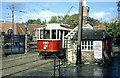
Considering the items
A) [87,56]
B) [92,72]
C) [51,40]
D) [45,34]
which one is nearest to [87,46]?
[87,56]

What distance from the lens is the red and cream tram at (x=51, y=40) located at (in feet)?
77.5

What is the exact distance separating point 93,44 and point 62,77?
7140 millimetres

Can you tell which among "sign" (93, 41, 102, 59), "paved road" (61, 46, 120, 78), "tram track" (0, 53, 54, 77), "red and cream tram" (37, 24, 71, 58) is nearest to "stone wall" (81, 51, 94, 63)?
"sign" (93, 41, 102, 59)

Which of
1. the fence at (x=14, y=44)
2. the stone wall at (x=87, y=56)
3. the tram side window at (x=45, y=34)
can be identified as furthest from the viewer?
the fence at (x=14, y=44)

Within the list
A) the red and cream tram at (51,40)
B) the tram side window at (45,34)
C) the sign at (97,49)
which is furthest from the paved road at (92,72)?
the tram side window at (45,34)

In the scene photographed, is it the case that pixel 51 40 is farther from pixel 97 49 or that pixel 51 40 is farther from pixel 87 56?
pixel 97 49

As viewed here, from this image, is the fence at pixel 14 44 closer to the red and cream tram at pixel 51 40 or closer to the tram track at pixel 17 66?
the red and cream tram at pixel 51 40

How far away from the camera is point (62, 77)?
13.8 m

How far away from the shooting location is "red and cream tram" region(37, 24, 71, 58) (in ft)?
77.5

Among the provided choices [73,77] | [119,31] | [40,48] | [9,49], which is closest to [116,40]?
[119,31]

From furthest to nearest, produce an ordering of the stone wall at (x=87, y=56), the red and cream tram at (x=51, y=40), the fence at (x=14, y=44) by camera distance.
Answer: the fence at (x=14, y=44)
the red and cream tram at (x=51, y=40)
the stone wall at (x=87, y=56)

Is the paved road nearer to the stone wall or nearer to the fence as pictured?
the stone wall

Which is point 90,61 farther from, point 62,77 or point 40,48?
point 62,77

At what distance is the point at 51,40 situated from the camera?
23.7 m
